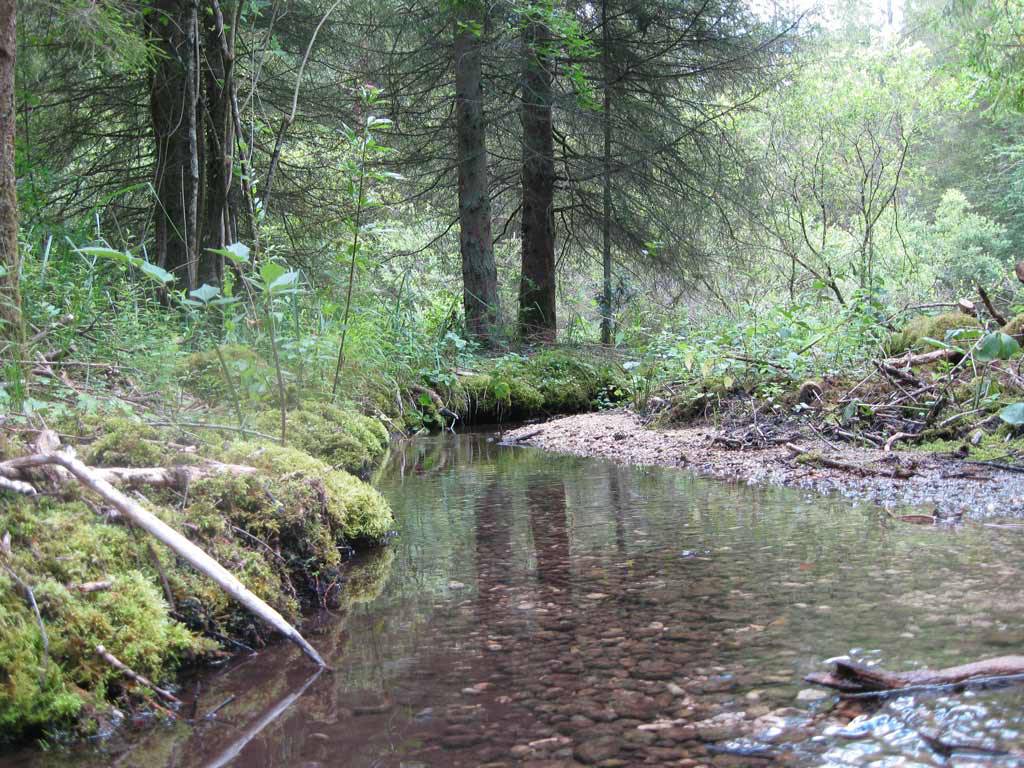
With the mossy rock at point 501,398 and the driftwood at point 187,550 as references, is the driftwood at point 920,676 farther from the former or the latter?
the mossy rock at point 501,398

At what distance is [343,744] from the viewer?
139 centimetres

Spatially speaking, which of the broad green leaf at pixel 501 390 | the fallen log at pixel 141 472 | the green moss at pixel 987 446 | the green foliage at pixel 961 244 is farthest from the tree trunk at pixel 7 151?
the green foliage at pixel 961 244

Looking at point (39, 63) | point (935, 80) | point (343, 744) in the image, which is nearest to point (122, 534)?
point (343, 744)

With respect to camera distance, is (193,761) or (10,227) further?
(10,227)

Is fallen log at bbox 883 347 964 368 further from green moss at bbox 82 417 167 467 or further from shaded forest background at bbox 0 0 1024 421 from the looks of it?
green moss at bbox 82 417 167 467

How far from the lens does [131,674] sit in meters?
1.50

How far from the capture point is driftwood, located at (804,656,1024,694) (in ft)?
4.54

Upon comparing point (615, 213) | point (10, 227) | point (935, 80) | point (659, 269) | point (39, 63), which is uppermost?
point (935, 80)

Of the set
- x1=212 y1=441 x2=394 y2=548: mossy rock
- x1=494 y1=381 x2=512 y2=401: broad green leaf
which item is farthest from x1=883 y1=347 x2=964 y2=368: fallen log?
x1=494 y1=381 x2=512 y2=401: broad green leaf

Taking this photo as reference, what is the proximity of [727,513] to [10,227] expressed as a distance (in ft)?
9.67

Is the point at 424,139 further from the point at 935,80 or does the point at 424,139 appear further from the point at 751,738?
the point at 935,80

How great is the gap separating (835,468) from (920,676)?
2.24 m

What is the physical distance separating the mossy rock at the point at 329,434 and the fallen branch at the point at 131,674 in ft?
5.65

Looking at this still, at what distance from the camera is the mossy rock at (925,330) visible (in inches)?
186
